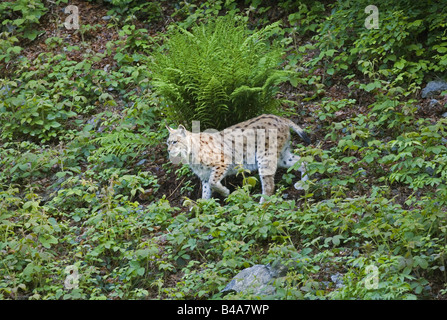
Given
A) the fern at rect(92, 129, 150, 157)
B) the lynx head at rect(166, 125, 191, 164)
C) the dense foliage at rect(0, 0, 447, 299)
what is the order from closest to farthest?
1. the dense foliage at rect(0, 0, 447, 299)
2. the lynx head at rect(166, 125, 191, 164)
3. the fern at rect(92, 129, 150, 157)

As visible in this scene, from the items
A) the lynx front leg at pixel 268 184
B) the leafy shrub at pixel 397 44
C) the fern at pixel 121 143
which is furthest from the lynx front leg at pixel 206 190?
the leafy shrub at pixel 397 44

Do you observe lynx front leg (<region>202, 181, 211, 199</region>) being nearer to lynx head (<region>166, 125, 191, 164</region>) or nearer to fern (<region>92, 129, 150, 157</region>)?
lynx head (<region>166, 125, 191, 164</region>)

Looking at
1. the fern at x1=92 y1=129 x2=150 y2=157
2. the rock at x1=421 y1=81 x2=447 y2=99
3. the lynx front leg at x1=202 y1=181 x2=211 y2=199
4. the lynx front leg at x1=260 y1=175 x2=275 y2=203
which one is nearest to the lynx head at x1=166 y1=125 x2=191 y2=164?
the lynx front leg at x1=202 y1=181 x2=211 y2=199

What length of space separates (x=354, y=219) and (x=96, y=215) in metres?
3.33

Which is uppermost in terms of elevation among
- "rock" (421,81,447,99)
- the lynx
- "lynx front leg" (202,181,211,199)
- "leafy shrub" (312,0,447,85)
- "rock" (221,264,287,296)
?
"leafy shrub" (312,0,447,85)

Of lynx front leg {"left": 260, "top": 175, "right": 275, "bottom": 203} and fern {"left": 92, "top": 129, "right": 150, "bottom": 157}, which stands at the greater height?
fern {"left": 92, "top": 129, "right": 150, "bottom": 157}

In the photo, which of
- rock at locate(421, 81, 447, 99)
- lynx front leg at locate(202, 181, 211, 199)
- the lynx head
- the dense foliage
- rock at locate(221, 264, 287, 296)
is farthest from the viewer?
rock at locate(421, 81, 447, 99)

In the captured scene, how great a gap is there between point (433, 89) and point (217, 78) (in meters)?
3.49

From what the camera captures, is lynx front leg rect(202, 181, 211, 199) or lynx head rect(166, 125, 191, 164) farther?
lynx head rect(166, 125, 191, 164)

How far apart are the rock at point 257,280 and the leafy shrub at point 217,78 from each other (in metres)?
2.84

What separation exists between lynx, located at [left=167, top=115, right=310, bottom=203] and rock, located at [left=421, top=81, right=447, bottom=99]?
224 cm

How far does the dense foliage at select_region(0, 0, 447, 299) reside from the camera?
24.6 ft

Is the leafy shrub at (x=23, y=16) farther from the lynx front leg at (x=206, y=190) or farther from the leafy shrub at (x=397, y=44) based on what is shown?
the lynx front leg at (x=206, y=190)

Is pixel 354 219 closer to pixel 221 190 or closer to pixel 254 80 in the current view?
pixel 221 190
